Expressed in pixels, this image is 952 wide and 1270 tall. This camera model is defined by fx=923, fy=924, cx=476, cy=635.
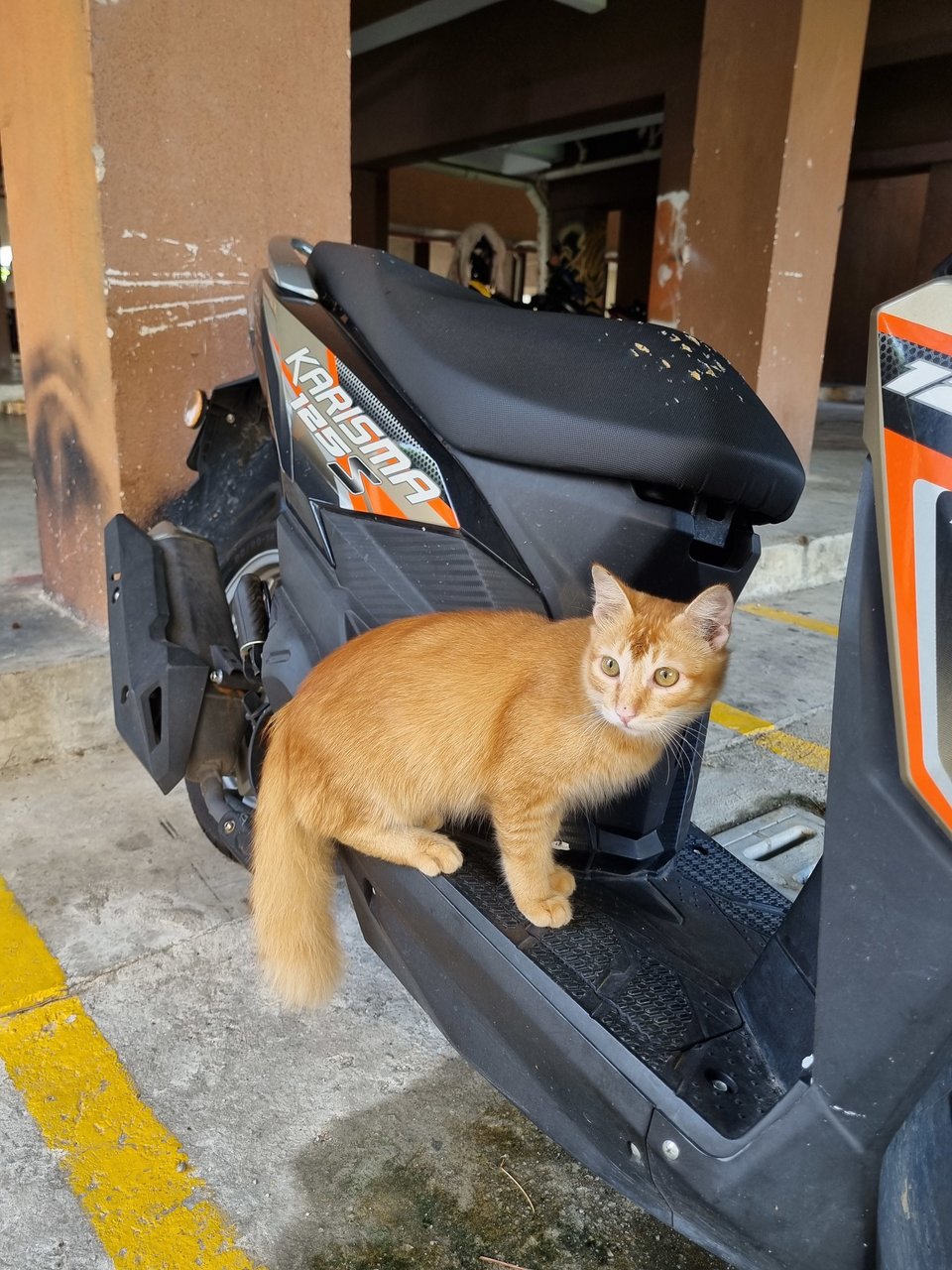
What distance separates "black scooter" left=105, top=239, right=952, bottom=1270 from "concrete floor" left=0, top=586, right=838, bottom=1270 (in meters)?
0.23

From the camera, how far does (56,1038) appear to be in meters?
1.76

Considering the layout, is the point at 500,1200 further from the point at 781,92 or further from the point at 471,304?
the point at 781,92

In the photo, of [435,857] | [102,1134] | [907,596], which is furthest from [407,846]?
[907,596]

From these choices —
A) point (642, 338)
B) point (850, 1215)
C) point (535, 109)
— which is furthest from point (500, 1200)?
point (535, 109)

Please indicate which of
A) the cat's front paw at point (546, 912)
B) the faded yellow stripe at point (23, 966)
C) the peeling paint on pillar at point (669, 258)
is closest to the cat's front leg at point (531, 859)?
→ the cat's front paw at point (546, 912)

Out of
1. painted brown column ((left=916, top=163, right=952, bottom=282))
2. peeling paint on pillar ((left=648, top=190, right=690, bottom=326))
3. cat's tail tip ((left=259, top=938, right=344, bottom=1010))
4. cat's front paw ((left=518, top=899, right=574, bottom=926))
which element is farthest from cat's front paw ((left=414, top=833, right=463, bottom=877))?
painted brown column ((left=916, top=163, right=952, bottom=282))

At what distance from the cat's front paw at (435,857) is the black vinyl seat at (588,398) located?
2.25 ft

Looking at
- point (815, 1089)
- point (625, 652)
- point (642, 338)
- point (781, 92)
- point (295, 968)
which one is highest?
point (781, 92)

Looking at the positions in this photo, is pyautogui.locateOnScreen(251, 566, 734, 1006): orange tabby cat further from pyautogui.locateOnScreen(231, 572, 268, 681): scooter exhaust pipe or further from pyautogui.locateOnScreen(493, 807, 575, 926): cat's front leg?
pyautogui.locateOnScreen(231, 572, 268, 681): scooter exhaust pipe

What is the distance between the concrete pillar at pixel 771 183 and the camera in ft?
16.9

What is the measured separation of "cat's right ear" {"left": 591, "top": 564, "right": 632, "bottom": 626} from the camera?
1.42 metres

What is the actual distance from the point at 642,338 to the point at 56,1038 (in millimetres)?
1721

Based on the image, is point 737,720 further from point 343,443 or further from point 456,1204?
point 456,1204

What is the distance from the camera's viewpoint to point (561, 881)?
63.8 inches
